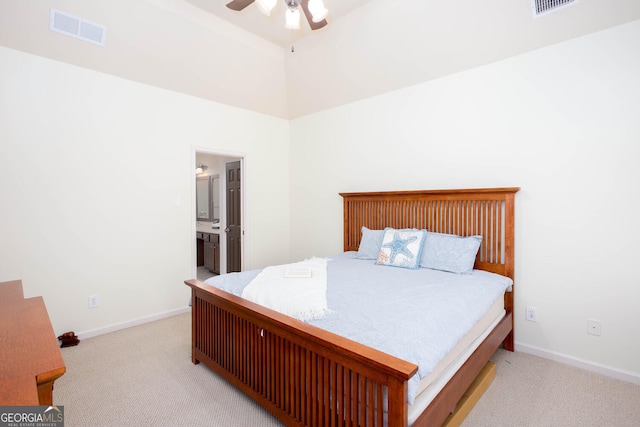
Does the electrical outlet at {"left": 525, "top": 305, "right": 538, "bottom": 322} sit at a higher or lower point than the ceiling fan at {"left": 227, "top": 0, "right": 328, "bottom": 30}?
lower

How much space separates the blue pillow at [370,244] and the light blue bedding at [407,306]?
41 centimetres

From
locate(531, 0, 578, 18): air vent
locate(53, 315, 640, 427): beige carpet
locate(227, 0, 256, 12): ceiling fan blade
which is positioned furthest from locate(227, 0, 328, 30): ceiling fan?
locate(53, 315, 640, 427): beige carpet

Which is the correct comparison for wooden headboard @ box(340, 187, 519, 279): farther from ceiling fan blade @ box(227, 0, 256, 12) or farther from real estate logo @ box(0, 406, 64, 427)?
real estate logo @ box(0, 406, 64, 427)

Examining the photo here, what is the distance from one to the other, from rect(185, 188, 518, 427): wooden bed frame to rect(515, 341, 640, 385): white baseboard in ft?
0.50

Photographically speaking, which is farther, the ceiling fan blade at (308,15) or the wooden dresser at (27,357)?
the ceiling fan blade at (308,15)

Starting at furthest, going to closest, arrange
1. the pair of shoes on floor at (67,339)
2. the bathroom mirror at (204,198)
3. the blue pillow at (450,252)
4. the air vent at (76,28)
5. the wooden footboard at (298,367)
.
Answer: the bathroom mirror at (204,198) → the pair of shoes on floor at (67,339) → the blue pillow at (450,252) → the air vent at (76,28) → the wooden footboard at (298,367)

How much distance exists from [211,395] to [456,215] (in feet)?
8.40

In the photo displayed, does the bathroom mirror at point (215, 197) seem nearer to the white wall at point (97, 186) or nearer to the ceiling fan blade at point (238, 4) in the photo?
the white wall at point (97, 186)

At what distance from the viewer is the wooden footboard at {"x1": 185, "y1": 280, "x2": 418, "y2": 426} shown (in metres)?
1.29

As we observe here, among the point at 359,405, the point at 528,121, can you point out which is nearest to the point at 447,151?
the point at 528,121

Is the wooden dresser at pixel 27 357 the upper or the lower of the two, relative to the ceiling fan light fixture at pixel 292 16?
lower

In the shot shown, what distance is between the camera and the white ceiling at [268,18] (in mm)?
2898

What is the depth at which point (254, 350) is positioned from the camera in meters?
1.96

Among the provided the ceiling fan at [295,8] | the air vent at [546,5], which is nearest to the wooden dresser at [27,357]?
the ceiling fan at [295,8]
